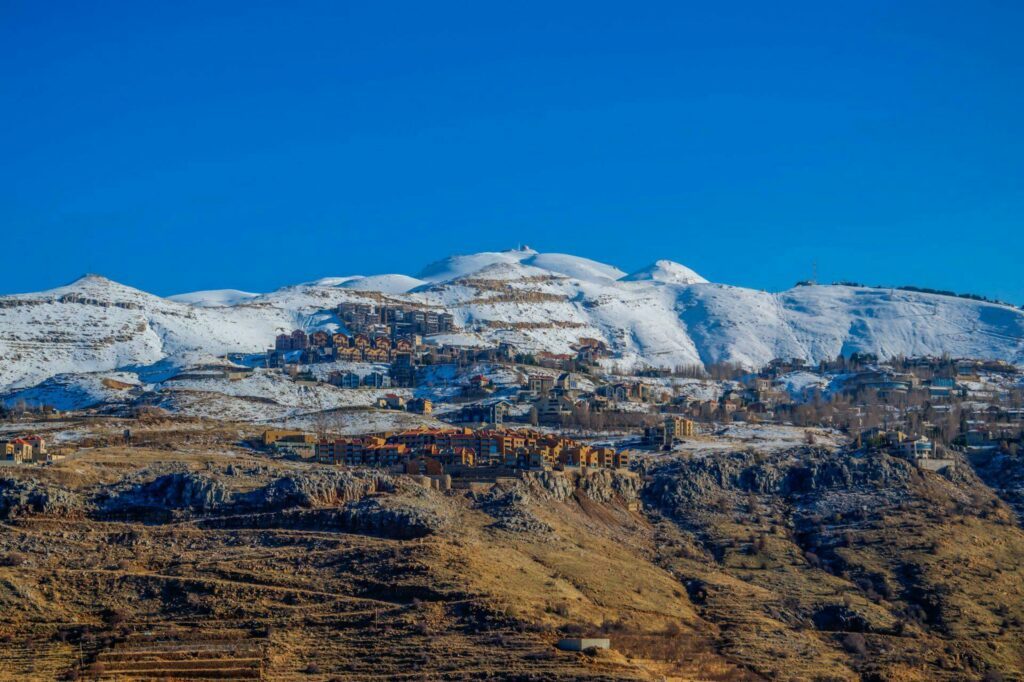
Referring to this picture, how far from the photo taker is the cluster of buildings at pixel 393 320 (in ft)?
476

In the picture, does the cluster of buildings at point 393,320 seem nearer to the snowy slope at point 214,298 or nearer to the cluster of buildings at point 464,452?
the snowy slope at point 214,298

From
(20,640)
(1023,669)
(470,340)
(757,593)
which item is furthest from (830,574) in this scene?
(470,340)

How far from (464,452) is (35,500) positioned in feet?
72.0

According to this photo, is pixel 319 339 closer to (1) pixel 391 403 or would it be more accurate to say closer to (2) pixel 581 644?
(1) pixel 391 403

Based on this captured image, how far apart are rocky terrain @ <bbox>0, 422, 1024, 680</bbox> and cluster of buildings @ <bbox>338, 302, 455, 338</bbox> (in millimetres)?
70203

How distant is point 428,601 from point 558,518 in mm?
15615

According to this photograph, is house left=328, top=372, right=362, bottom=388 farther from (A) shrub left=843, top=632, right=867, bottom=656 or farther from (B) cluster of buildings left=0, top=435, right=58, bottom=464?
(A) shrub left=843, top=632, right=867, bottom=656

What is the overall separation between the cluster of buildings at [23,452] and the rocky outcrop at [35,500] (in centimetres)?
1079

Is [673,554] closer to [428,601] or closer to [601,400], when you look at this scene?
[428,601]

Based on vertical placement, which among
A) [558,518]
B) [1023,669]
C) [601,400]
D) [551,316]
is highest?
[551,316]

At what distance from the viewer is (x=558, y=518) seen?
207 feet

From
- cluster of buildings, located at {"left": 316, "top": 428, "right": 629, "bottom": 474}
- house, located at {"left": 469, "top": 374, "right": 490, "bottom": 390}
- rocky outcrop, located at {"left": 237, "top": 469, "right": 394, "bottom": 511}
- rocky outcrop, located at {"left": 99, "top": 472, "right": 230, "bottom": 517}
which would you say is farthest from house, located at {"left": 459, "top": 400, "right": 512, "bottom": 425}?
rocky outcrop, located at {"left": 99, "top": 472, "right": 230, "bottom": 517}

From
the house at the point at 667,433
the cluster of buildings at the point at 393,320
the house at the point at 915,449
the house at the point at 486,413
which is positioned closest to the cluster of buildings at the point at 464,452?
the house at the point at 667,433

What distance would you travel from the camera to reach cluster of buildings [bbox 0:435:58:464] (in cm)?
7106
